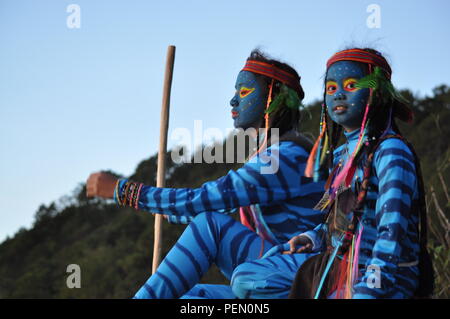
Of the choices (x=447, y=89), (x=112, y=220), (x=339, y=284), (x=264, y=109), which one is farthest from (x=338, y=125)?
(x=112, y=220)

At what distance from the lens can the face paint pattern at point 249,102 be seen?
4.07m

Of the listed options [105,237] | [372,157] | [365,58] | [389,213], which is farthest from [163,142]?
[105,237]

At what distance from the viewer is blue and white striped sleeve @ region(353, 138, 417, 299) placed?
3000 mm

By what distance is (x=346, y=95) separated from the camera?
352 cm

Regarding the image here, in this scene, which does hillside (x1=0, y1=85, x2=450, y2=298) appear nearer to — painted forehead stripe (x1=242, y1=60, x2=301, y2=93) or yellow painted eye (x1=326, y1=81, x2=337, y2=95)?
painted forehead stripe (x1=242, y1=60, x2=301, y2=93)

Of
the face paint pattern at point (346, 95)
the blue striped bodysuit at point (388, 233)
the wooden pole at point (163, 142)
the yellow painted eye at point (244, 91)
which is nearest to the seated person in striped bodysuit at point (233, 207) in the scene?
the yellow painted eye at point (244, 91)

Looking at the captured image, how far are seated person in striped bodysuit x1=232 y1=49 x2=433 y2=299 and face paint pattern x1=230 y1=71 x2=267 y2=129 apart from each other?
45 cm

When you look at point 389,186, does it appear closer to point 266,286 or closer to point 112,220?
point 266,286

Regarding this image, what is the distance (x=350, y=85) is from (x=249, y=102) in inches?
28.1

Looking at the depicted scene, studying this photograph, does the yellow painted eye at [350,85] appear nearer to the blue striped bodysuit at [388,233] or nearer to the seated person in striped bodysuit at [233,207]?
the blue striped bodysuit at [388,233]

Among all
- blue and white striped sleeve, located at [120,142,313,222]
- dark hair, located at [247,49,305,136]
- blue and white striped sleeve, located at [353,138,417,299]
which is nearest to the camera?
blue and white striped sleeve, located at [353,138,417,299]

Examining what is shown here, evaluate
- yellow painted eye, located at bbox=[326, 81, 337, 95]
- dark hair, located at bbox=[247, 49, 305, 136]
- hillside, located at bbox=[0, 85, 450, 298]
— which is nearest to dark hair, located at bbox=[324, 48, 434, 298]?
yellow painted eye, located at bbox=[326, 81, 337, 95]

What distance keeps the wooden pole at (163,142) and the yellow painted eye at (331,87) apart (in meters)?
1.19

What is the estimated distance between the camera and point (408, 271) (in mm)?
3094
